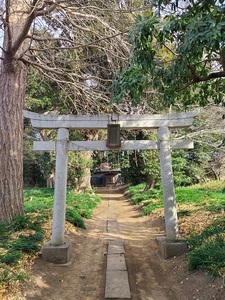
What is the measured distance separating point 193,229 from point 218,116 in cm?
1048

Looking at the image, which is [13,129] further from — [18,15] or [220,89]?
[220,89]

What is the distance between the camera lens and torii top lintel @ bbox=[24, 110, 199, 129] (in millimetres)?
5680

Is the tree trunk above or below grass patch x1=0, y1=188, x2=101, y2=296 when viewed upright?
above

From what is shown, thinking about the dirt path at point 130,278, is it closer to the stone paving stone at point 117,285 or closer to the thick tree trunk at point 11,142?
the stone paving stone at point 117,285

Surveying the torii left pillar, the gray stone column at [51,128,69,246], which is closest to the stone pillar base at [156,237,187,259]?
the torii left pillar

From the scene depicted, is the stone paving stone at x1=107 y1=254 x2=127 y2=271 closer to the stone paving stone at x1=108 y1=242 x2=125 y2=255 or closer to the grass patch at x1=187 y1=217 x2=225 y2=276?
the stone paving stone at x1=108 y1=242 x2=125 y2=255

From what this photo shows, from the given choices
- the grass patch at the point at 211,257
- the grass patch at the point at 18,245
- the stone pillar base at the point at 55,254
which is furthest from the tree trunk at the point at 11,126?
the grass patch at the point at 211,257

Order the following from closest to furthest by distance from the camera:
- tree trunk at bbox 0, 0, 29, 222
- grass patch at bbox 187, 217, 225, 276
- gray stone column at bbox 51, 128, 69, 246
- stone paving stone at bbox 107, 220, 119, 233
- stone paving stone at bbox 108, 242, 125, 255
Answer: grass patch at bbox 187, 217, 225, 276
gray stone column at bbox 51, 128, 69, 246
stone paving stone at bbox 108, 242, 125, 255
tree trunk at bbox 0, 0, 29, 222
stone paving stone at bbox 107, 220, 119, 233

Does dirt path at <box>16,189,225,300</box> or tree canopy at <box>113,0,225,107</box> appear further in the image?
dirt path at <box>16,189,225,300</box>

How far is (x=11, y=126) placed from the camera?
6559 mm

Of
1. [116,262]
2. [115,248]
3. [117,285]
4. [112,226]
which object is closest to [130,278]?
[117,285]

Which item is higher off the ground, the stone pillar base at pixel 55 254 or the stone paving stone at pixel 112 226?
the stone pillar base at pixel 55 254

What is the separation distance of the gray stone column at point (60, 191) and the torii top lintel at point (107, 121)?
212 mm

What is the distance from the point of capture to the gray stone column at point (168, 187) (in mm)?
5637
